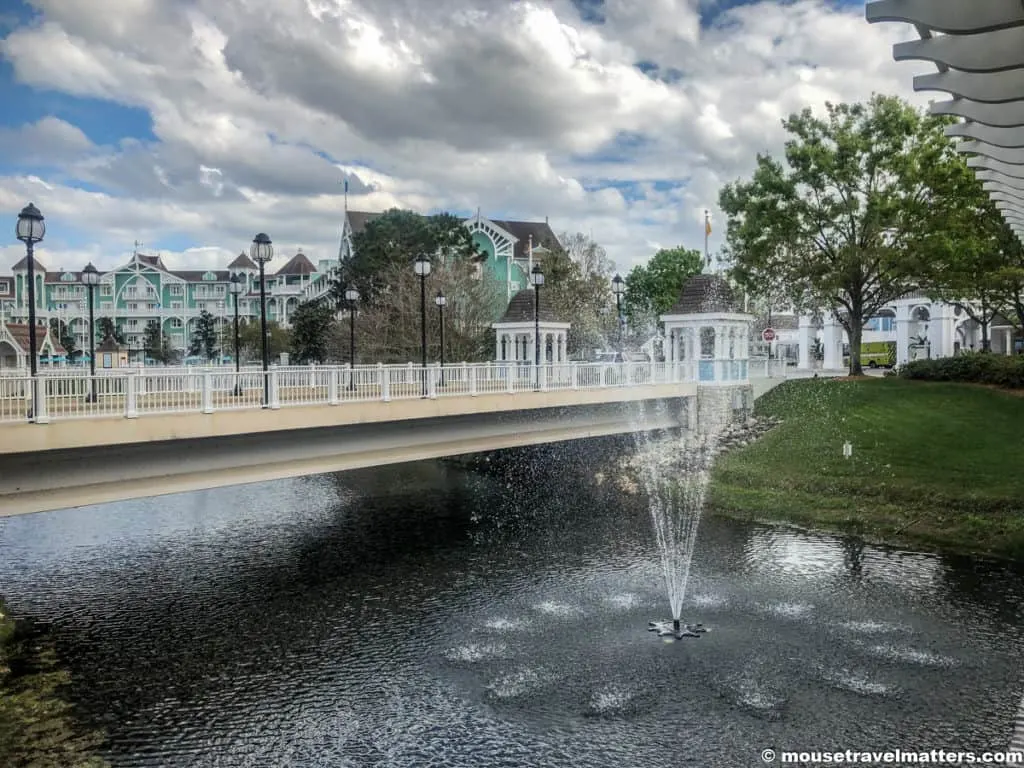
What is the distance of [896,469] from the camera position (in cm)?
2372

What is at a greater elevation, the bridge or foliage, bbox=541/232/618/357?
foliage, bbox=541/232/618/357

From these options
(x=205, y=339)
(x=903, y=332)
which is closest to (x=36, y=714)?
(x=903, y=332)

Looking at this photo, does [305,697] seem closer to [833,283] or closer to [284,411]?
[284,411]

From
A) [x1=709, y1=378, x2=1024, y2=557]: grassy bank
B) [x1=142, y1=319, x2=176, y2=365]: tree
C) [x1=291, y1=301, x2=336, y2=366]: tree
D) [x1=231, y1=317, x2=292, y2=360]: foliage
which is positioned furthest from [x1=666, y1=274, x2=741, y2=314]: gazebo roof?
[x1=142, y1=319, x2=176, y2=365]: tree

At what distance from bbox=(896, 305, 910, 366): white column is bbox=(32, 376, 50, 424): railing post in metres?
47.1

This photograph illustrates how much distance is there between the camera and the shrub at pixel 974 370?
2953cm

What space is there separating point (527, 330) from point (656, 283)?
103ft

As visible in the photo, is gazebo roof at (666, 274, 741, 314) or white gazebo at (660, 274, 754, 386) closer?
white gazebo at (660, 274, 754, 386)

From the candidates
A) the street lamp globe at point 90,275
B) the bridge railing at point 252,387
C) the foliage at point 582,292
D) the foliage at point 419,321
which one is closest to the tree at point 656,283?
the foliage at point 582,292

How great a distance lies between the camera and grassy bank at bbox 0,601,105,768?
9.70 metres

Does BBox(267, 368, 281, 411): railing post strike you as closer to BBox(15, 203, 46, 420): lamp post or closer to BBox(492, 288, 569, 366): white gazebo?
BBox(15, 203, 46, 420): lamp post

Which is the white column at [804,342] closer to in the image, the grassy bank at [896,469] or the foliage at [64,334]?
the grassy bank at [896,469]

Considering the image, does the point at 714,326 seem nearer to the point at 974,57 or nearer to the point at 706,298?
the point at 706,298

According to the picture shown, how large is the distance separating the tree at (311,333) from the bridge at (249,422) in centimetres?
3003
